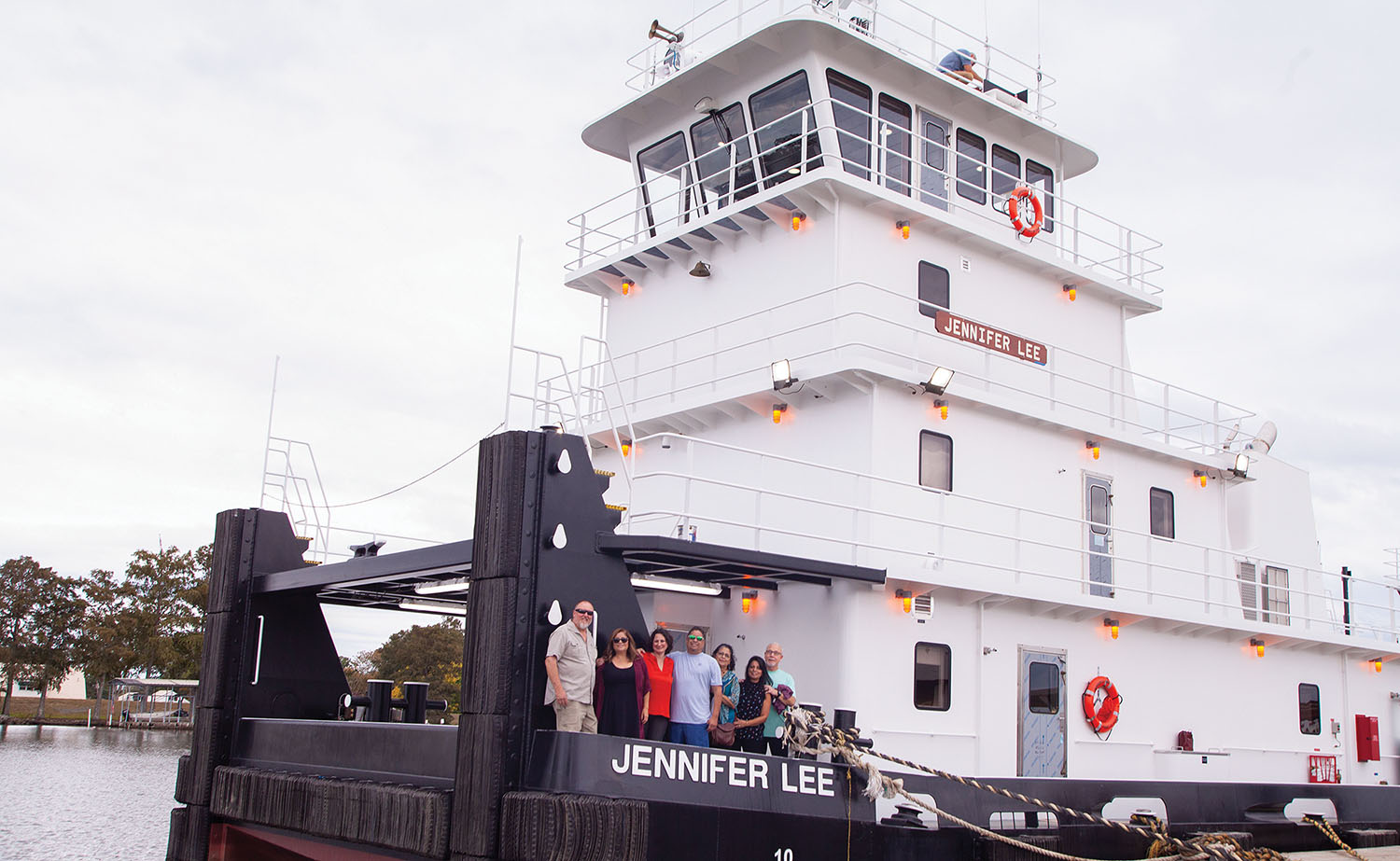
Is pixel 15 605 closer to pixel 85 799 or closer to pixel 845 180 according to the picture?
pixel 85 799

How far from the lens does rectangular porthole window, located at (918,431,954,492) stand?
1288cm

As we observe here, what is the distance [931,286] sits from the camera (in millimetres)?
14289

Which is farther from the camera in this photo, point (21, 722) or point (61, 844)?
point (21, 722)

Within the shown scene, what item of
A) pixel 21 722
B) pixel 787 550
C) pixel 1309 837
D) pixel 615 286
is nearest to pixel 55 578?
pixel 21 722

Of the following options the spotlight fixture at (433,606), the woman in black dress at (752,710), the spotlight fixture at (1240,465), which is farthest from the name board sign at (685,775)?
the spotlight fixture at (1240,465)

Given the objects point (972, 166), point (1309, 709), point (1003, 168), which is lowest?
point (1309, 709)

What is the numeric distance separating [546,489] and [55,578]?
147 feet

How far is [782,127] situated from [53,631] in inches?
1638

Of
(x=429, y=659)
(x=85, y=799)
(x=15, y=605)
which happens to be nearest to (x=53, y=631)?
(x=15, y=605)

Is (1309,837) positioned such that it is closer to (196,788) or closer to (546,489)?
(546,489)

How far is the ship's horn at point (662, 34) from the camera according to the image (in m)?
15.7

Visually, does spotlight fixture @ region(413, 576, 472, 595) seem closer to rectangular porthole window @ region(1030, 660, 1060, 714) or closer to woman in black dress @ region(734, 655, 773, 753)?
woman in black dress @ region(734, 655, 773, 753)

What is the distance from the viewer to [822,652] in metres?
11.4

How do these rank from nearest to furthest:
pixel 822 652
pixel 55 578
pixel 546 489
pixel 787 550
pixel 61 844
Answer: pixel 546 489 < pixel 822 652 < pixel 787 550 < pixel 61 844 < pixel 55 578
